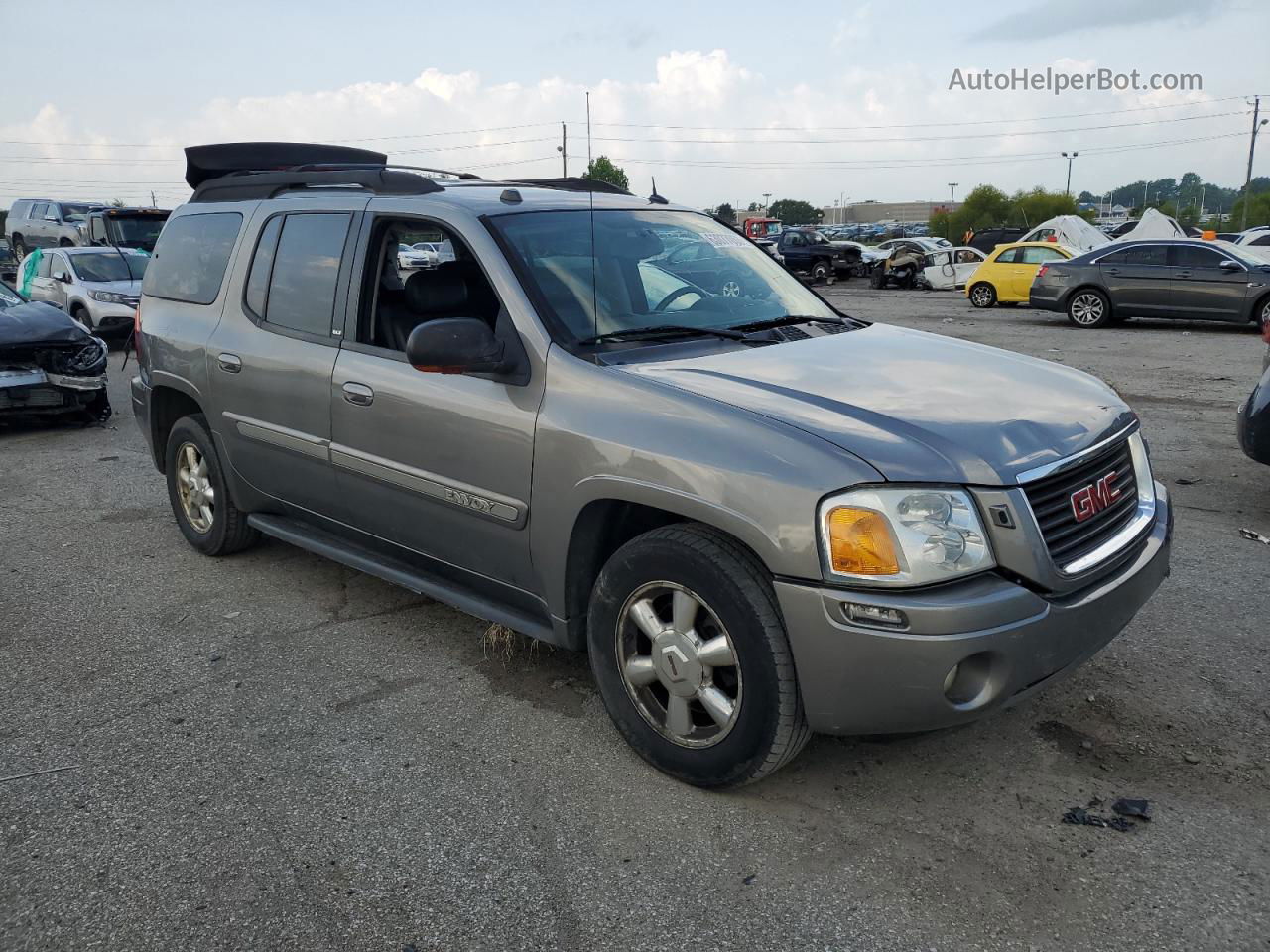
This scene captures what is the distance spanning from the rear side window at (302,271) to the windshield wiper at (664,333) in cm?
135

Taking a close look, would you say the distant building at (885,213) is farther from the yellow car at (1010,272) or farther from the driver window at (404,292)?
the driver window at (404,292)

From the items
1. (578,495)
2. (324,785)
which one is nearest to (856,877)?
(578,495)

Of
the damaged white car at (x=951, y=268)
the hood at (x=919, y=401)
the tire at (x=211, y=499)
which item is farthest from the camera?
the damaged white car at (x=951, y=268)

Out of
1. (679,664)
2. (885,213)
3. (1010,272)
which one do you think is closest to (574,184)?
(679,664)

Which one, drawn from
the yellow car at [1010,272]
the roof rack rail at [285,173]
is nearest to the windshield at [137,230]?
the roof rack rail at [285,173]

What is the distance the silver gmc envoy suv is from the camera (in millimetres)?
2797

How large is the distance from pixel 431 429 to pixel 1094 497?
7.28ft

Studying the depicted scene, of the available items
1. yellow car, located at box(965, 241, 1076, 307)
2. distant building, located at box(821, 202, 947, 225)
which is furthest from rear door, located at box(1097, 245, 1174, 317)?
distant building, located at box(821, 202, 947, 225)

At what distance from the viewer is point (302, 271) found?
14.9 ft

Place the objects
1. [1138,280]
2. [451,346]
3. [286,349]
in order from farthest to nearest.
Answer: [1138,280] → [286,349] → [451,346]

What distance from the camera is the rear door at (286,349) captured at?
433 cm

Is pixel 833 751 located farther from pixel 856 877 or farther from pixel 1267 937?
pixel 1267 937

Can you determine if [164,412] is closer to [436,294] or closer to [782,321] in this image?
[436,294]

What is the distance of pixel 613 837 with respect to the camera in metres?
3.01
